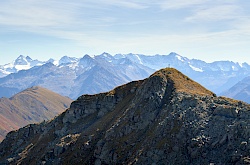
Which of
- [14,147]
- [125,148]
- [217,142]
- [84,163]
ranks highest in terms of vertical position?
[217,142]

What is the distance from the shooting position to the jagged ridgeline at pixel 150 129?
74938 mm

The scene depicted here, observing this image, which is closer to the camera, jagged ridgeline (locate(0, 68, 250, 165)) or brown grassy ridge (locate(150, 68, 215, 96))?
jagged ridgeline (locate(0, 68, 250, 165))

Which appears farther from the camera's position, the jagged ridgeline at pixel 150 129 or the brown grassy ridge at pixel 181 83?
the brown grassy ridge at pixel 181 83

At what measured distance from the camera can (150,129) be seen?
9012 centimetres

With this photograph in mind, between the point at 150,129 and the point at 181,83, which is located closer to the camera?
the point at 150,129

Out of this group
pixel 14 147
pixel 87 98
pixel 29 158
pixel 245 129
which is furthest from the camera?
pixel 14 147

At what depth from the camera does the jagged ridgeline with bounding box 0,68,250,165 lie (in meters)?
74.9

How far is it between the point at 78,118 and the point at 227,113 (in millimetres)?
60371

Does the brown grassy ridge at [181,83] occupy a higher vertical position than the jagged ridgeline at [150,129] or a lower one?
higher

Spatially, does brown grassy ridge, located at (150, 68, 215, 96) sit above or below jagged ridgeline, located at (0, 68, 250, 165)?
above

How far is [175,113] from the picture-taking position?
287 ft

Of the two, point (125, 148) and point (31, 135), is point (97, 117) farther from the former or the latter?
point (31, 135)

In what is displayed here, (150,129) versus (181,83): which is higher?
(181,83)

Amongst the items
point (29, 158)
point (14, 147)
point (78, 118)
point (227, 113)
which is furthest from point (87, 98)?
point (227, 113)
